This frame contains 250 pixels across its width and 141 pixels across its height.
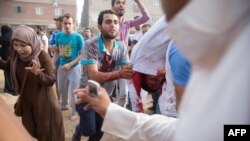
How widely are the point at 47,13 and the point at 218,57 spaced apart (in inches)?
2004

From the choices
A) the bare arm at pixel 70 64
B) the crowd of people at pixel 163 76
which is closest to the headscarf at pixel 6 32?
the bare arm at pixel 70 64

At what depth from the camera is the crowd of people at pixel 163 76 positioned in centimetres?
65

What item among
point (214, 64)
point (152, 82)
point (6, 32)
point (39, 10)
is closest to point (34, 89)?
point (152, 82)

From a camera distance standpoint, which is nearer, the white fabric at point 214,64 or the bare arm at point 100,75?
the white fabric at point 214,64

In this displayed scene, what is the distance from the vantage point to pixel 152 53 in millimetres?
2424

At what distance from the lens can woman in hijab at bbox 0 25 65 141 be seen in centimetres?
334

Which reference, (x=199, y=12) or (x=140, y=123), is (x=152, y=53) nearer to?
(x=140, y=123)

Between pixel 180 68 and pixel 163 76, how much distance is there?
0.68 metres

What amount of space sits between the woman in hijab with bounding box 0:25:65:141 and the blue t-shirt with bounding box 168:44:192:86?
1.67 metres

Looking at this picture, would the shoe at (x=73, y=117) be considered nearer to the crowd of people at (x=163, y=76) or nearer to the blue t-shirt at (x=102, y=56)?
the crowd of people at (x=163, y=76)

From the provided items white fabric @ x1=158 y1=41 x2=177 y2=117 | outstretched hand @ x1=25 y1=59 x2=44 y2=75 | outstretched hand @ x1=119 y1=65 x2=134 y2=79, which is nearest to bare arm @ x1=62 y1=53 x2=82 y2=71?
outstretched hand @ x1=25 y1=59 x2=44 y2=75

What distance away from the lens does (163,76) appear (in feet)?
8.19

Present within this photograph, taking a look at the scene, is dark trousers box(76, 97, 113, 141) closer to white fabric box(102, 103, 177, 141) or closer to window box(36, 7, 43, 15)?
white fabric box(102, 103, 177, 141)

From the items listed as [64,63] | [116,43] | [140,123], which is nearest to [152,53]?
[140,123]
